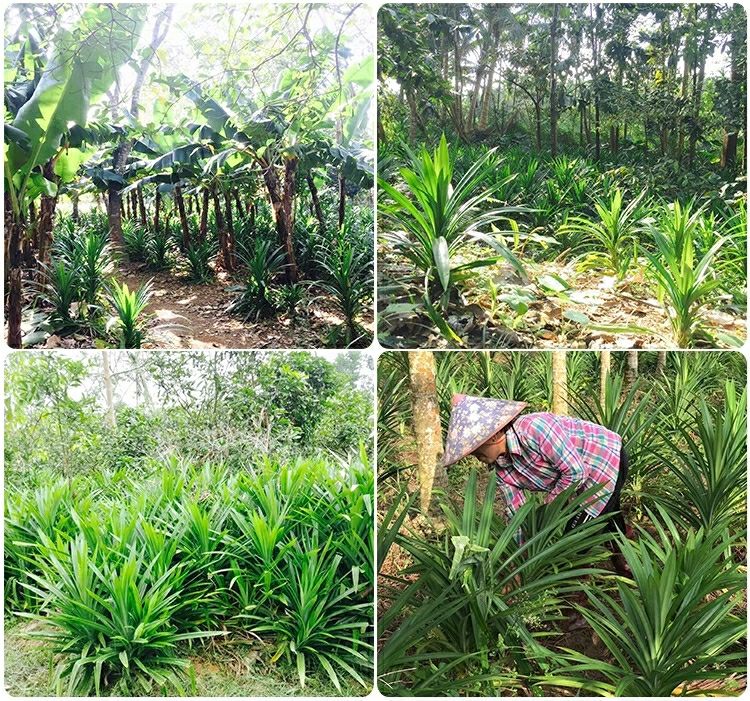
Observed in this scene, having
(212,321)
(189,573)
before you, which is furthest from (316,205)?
(189,573)

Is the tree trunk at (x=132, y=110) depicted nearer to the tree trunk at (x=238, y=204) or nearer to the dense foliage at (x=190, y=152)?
the dense foliage at (x=190, y=152)

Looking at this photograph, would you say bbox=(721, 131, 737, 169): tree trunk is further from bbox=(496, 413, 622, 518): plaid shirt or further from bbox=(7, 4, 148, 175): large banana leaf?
bbox=(7, 4, 148, 175): large banana leaf

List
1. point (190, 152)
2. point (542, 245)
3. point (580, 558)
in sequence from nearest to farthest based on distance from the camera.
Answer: point (580, 558) → point (542, 245) → point (190, 152)

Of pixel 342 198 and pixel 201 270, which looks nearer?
pixel 342 198

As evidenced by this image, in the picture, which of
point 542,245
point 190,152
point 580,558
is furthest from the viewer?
point 190,152

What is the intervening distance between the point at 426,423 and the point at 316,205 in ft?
2.36

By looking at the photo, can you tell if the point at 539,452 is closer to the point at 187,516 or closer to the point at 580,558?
the point at 580,558

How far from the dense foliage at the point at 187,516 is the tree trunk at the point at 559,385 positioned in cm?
55

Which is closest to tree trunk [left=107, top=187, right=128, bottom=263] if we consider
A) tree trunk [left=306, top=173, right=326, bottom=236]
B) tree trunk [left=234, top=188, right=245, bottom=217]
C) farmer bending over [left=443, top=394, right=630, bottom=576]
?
tree trunk [left=234, top=188, right=245, bottom=217]

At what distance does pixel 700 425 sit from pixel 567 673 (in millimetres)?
754

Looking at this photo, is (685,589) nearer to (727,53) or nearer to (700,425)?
(700,425)

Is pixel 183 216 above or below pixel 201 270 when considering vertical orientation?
above

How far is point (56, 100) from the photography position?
1.82m

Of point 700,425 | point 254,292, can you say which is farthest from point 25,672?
point 700,425
